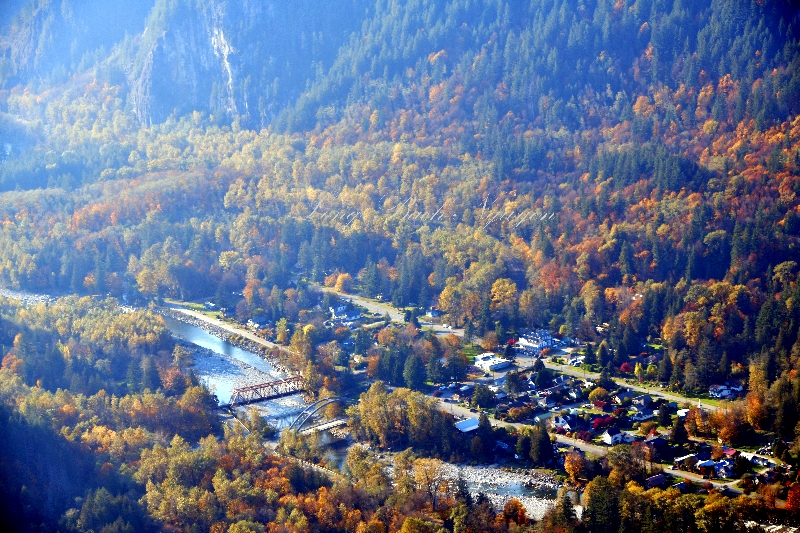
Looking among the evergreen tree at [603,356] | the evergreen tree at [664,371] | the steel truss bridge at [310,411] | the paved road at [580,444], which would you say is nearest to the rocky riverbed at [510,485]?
the paved road at [580,444]

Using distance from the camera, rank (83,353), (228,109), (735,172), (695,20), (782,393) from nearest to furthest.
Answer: (782,393)
(83,353)
(735,172)
(695,20)
(228,109)

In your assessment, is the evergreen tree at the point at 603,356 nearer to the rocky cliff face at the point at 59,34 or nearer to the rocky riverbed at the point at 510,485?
the rocky riverbed at the point at 510,485

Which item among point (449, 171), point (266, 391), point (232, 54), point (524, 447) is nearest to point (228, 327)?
point (266, 391)

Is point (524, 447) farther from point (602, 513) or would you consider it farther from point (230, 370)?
point (230, 370)

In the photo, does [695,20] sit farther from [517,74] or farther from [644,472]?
[644,472]

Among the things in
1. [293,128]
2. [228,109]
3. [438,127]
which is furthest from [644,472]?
[228,109]

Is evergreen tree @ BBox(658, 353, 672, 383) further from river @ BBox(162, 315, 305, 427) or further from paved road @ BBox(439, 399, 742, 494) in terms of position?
river @ BBox(162, 315, 305, 427)
